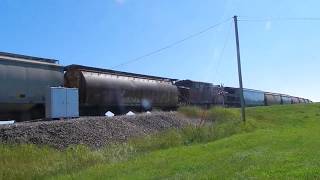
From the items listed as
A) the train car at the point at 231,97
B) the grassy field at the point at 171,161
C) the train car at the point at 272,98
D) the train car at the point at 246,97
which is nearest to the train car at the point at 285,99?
the train car at the point at 272,98

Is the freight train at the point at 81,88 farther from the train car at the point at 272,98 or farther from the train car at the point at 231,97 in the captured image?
the train car at the point at 272,98

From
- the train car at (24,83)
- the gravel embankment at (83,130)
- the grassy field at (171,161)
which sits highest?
the train car at (24,83)

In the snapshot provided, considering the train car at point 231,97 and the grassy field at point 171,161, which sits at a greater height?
the train car at point 231,97

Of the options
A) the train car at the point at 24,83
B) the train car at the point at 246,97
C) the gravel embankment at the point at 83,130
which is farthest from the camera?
the train car at the point at 246,97

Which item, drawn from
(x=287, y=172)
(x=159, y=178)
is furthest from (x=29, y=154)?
(x=287, y=172)

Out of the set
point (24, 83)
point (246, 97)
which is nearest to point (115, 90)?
point (24, 83)

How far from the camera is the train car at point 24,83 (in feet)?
76.5

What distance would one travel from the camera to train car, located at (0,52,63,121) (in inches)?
918

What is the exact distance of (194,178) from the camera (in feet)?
35.8

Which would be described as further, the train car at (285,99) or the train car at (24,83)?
the train car at (285,99)

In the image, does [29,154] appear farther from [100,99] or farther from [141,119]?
[100,99]

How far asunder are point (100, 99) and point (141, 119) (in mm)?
3647

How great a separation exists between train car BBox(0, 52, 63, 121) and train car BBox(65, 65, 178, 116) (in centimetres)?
162

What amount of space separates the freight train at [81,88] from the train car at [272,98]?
99.4 feet
